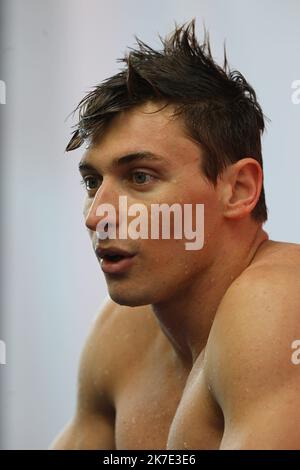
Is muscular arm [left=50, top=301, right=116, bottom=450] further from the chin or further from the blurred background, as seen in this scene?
the blurred background

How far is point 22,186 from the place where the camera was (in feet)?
5.43

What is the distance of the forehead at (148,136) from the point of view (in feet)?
2.72

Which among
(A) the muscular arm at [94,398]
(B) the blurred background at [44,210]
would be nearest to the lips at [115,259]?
(A) the muscular arm at [94,398]

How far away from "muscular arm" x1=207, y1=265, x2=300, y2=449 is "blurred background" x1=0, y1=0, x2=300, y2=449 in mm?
851

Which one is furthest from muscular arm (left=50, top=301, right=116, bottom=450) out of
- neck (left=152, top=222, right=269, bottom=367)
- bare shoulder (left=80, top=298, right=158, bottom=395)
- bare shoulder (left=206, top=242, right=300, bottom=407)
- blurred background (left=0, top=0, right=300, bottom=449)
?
blurred background (left=0, top=0, right=300, bottom=449)

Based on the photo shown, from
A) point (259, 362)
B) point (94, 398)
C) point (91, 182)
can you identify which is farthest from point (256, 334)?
point (94, 398)

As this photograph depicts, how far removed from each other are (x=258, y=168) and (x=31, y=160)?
0.84 m

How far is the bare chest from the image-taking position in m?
0.81

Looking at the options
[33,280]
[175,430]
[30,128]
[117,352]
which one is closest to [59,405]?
[33,280]

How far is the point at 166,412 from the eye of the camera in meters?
0.92

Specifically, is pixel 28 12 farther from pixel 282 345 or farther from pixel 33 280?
pixel 282 345

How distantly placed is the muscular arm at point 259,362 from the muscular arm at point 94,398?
0.25 meters

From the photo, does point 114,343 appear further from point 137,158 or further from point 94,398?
point 137,158

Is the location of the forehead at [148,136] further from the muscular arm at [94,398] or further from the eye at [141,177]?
the muscular arm at [94,398]
